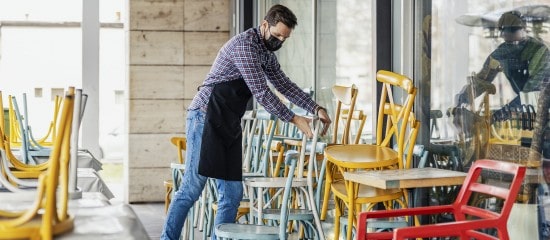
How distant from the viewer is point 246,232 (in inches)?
140

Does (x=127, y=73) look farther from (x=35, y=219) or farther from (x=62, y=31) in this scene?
(x=35, y=219)

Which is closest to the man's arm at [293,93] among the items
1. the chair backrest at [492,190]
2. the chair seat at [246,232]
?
the chair seat at [246,232]

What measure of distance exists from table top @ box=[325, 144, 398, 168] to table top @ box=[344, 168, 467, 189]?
158 mm

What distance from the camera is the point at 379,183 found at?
2.91 metres

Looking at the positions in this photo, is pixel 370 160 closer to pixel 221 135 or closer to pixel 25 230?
pixel 221 135

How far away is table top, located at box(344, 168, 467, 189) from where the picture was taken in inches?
114

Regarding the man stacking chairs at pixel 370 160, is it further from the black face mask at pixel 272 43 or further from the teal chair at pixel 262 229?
the black face mask at pixel 272 43

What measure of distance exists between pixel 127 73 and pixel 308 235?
15.3 feet

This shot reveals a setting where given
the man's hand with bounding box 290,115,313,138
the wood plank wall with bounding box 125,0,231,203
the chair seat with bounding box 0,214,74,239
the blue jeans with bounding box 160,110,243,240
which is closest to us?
the chair seat with bounding box 0,214,74,239

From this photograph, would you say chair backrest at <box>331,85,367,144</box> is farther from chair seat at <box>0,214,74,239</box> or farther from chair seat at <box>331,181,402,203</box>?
chair seat at <box>0,214,74,239</box>

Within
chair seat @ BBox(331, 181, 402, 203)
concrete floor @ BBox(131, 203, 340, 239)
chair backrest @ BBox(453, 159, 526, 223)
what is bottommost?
concrete floor @ BBox(131, 203, 340, 239)

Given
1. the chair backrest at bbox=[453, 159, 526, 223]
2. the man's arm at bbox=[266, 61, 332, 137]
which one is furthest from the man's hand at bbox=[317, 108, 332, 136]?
the chair backrest at bbox=[453, 159, 526, 223]

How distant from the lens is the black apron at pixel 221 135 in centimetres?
407

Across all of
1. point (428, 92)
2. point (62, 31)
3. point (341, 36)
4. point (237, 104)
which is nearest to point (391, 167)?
point (428, 92)
